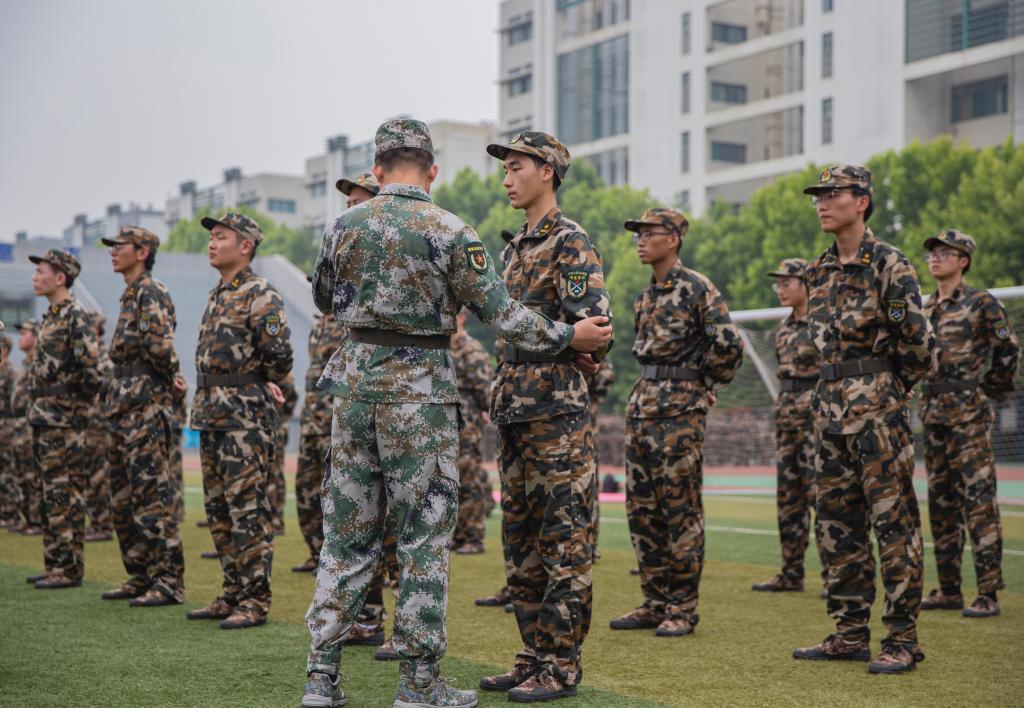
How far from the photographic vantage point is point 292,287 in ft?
147

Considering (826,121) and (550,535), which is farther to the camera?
(826,121)

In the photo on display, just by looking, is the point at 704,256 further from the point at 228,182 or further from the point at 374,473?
the point at 228,182

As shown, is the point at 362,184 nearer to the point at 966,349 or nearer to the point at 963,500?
the point at 966,349

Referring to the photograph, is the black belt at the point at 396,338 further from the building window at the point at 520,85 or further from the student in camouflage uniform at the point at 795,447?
the building window at the point at 520,85

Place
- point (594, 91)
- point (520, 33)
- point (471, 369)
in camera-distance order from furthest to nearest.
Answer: point (520, 33), point (594, 91), point (471, 369)

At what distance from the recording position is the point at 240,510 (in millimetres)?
7270

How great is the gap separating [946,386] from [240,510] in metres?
4.75

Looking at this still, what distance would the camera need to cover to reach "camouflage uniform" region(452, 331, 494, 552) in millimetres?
11156

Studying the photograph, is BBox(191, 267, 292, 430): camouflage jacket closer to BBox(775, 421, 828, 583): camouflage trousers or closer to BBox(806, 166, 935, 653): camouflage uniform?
BBox(806, 166, 935, 653): camouflage uniform

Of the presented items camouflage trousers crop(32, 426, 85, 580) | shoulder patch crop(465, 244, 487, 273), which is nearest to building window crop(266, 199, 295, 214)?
camouflage trousers crop(32, 426, 85, 580)

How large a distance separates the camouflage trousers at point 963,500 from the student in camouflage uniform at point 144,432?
502 cm

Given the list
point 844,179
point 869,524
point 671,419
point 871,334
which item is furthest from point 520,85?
point 869,524

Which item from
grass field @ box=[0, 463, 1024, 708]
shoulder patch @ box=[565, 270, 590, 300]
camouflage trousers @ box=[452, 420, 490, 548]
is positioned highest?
shoulder patch @ box=[565, 270, 590, 300]

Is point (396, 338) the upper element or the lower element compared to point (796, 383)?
upper
